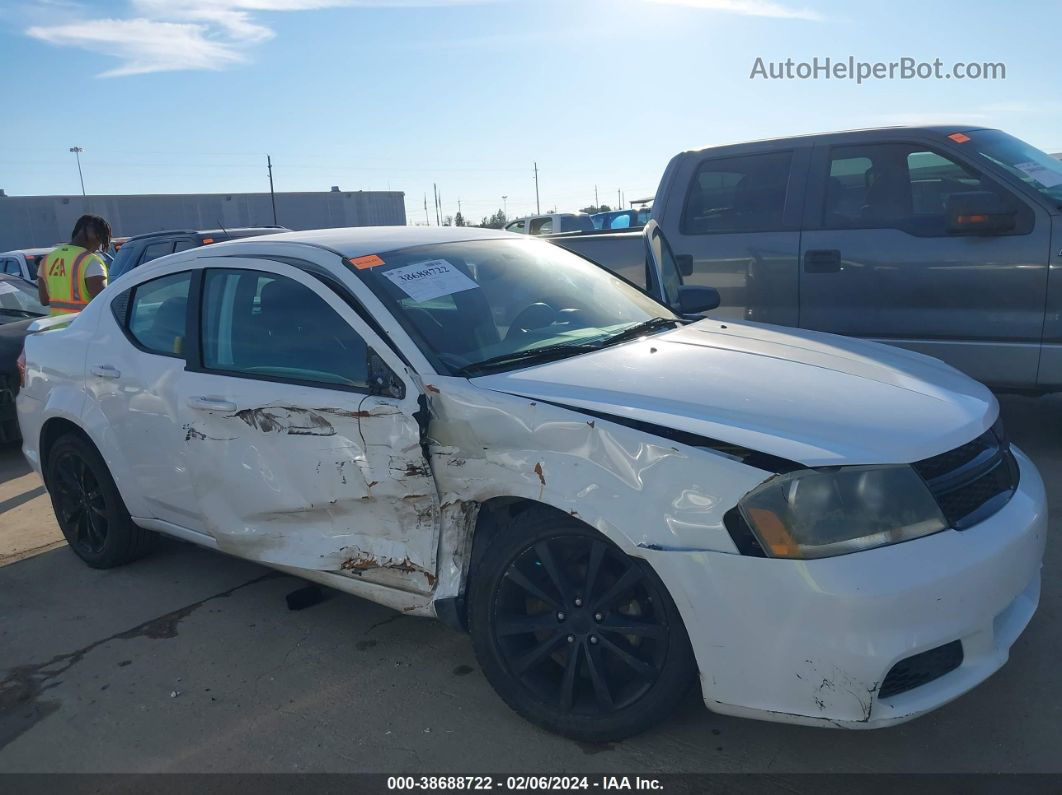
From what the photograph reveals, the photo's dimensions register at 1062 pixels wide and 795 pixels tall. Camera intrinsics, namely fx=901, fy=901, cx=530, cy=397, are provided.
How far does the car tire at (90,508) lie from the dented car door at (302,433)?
92 cm

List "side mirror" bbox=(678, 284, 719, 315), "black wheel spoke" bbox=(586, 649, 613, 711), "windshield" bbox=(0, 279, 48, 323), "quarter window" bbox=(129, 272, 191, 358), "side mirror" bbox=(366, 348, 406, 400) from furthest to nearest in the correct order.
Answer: "windshield" bbox=(0, 279, 48, 323) < "side mirror" bbox=(678, 284, 719, 315) < "quarter window" bbox=(129, 272, 191, 358) < "side mirror" bbox=(366, 348, 406, 400) < "black wheel spoke" bbox=(586, 649, 613, 711)

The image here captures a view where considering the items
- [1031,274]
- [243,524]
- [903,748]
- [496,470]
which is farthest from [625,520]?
[1031,274]

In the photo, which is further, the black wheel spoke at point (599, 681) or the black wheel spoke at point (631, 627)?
the black wheel spoke at point (599, 681)

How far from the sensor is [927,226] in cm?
550

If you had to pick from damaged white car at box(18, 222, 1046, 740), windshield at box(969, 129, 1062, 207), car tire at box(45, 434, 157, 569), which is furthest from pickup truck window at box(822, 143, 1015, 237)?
car tire at box(45, 434, 157, 569)

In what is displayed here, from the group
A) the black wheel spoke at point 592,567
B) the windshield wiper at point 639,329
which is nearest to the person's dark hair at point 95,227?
the windshield wiper at point 639,329

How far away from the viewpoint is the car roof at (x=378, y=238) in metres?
3.65

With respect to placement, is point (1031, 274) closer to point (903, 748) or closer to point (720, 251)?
point (720, 251)

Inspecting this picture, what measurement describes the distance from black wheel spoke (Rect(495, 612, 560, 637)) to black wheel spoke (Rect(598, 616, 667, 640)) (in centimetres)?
17

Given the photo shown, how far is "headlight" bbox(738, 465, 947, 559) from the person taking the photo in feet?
7.95

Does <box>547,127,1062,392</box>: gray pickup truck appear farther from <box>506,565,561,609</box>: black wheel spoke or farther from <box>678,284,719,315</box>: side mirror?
<box>506,565,561,609</box>: black wheel spoke

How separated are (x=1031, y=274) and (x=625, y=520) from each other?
3804mm

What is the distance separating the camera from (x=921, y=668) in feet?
8.08

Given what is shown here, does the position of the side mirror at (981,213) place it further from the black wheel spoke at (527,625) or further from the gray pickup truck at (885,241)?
the black wheel spoke at (527,625)
